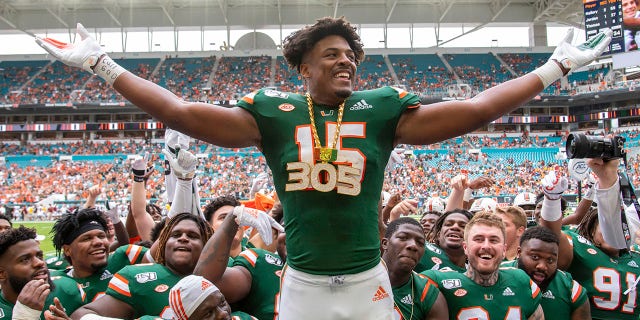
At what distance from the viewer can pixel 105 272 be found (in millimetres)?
4102

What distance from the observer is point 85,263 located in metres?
4.08

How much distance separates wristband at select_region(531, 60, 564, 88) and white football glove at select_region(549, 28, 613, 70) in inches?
1.7

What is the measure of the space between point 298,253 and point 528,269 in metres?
2.50

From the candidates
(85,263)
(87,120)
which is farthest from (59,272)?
(87,120)

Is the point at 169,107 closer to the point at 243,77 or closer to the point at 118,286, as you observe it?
the point at 118,286

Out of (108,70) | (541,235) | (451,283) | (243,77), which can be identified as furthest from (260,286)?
(243,77)

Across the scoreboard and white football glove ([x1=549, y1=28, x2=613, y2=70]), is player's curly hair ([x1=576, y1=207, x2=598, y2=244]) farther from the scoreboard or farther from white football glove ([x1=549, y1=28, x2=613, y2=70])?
the scoreboard

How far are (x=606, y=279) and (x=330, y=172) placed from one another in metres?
3.39

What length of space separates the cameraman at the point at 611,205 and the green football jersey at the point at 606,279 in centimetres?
20

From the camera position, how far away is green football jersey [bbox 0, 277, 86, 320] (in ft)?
11.2

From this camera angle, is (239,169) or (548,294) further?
(239,169)

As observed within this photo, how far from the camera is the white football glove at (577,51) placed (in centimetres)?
242

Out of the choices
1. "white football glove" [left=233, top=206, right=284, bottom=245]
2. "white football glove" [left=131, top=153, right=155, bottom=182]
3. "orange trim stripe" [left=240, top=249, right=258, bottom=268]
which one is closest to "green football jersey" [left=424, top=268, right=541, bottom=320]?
"orange trim stripe" [left=240, top=249, right=258, bottom=268]

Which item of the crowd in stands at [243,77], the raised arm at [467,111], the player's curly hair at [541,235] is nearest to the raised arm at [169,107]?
the raised arm at [467,111]
